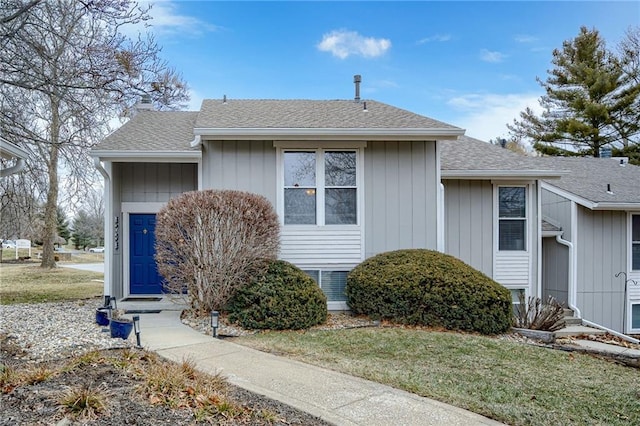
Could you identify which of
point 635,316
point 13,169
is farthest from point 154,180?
point 635,316

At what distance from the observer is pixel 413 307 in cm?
742

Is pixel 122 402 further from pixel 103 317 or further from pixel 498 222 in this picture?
pixel 498 222

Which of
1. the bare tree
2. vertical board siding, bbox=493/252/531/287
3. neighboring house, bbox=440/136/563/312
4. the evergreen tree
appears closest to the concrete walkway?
neighboring house, bbox=440/136/563/312

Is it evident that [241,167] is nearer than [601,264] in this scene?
Yes

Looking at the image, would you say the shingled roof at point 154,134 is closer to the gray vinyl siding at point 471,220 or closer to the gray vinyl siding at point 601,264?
the gray vinyl siding at point 471,220

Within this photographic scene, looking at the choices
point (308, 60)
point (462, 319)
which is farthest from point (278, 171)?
point (308, 60)

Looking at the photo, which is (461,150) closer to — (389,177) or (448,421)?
(389,177)

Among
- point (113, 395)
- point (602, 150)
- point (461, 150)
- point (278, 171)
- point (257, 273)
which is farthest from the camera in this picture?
point (602, 150)

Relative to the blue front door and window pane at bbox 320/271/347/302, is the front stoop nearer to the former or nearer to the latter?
window pane at bbox 320/271/347/302

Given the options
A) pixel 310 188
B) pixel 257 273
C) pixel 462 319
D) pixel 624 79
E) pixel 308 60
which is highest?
pixel 624 79

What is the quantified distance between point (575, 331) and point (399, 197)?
4.80 meters

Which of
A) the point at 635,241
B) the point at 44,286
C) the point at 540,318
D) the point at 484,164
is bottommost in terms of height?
the point at 44,286

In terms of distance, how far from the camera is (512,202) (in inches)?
388

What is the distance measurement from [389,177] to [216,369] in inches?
218
